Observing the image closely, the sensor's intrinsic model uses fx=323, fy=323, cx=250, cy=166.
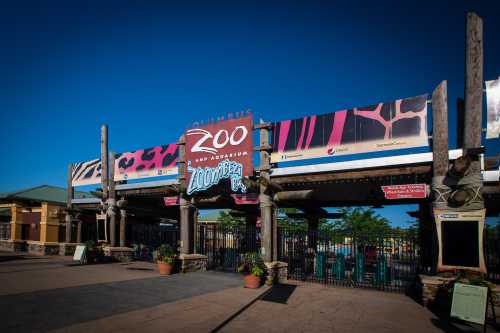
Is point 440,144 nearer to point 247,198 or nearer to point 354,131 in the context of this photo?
point 354,131

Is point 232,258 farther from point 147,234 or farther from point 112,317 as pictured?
point 112,317

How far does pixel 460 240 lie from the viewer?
9664 mm

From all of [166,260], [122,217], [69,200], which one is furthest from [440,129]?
[69,200]

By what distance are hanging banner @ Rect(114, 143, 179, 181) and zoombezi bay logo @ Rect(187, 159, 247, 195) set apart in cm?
192

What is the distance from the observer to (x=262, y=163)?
14.0 m

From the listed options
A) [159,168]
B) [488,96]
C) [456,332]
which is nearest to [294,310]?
[456,332]

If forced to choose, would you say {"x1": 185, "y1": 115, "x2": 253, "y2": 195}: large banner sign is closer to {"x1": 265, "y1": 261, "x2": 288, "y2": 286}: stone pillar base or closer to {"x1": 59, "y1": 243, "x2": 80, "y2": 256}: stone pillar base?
{"x1": 265, "y1": 261, "x2": 288, "y2": 286}: stone pillar base

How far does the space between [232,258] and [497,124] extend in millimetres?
13090

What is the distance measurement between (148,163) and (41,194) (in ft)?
74.9

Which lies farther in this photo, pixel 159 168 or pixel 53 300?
pixel 159 168

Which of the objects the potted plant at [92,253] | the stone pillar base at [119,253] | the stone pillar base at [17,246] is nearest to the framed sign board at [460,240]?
the potted plant at [92,253]

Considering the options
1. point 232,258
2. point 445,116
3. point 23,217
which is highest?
point 445,116

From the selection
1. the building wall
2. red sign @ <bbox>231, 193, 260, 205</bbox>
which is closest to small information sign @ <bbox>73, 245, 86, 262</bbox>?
red sign @ <bbox>231, 193, 260, 205</bbox>

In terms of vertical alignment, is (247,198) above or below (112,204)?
above
